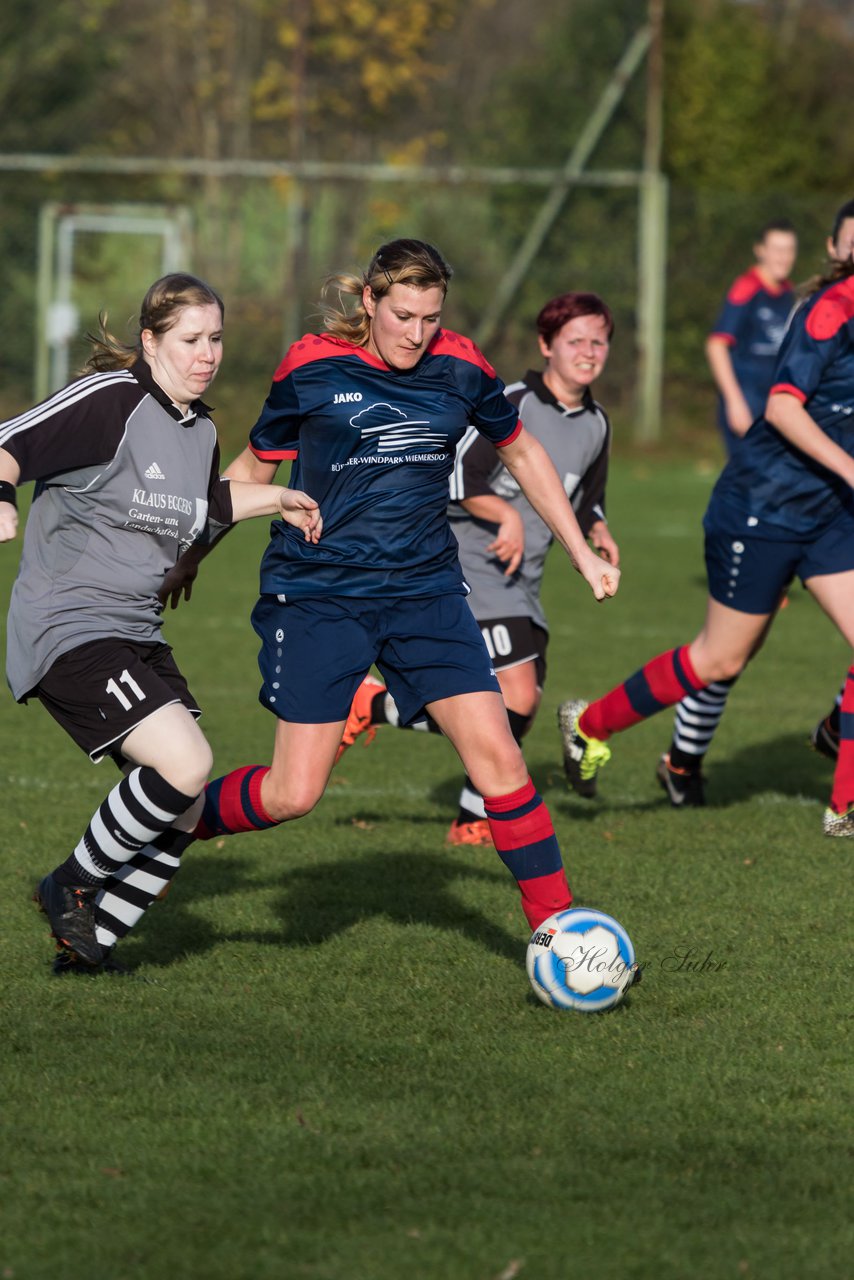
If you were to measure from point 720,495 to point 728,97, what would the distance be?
21.0m

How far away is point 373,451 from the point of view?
482cm

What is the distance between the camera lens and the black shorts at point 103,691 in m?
4.76

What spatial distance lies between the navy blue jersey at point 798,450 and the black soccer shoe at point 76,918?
2.91 meters

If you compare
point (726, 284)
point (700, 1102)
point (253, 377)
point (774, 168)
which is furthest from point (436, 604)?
point (774, 168)

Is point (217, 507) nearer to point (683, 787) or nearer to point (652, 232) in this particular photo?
point (683, 787)

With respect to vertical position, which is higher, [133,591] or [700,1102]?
[133,591]

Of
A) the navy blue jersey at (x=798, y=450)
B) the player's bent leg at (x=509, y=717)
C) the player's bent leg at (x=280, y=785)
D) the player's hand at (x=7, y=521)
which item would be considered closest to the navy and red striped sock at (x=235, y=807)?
the player's bent leg at (x=280, y=785)

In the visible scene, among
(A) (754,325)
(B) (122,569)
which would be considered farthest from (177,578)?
(A) (754,325)

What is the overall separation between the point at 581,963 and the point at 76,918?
4.43 feet

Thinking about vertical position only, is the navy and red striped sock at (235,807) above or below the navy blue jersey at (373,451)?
below

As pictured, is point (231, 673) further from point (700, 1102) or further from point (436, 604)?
point (700, 1102)

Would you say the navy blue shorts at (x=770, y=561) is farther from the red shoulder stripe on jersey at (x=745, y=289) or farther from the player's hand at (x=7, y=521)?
the red shoulder stripe on jersey at (x=745, y=289)

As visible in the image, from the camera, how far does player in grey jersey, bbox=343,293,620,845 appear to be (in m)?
6.54

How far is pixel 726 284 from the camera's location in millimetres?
23062
